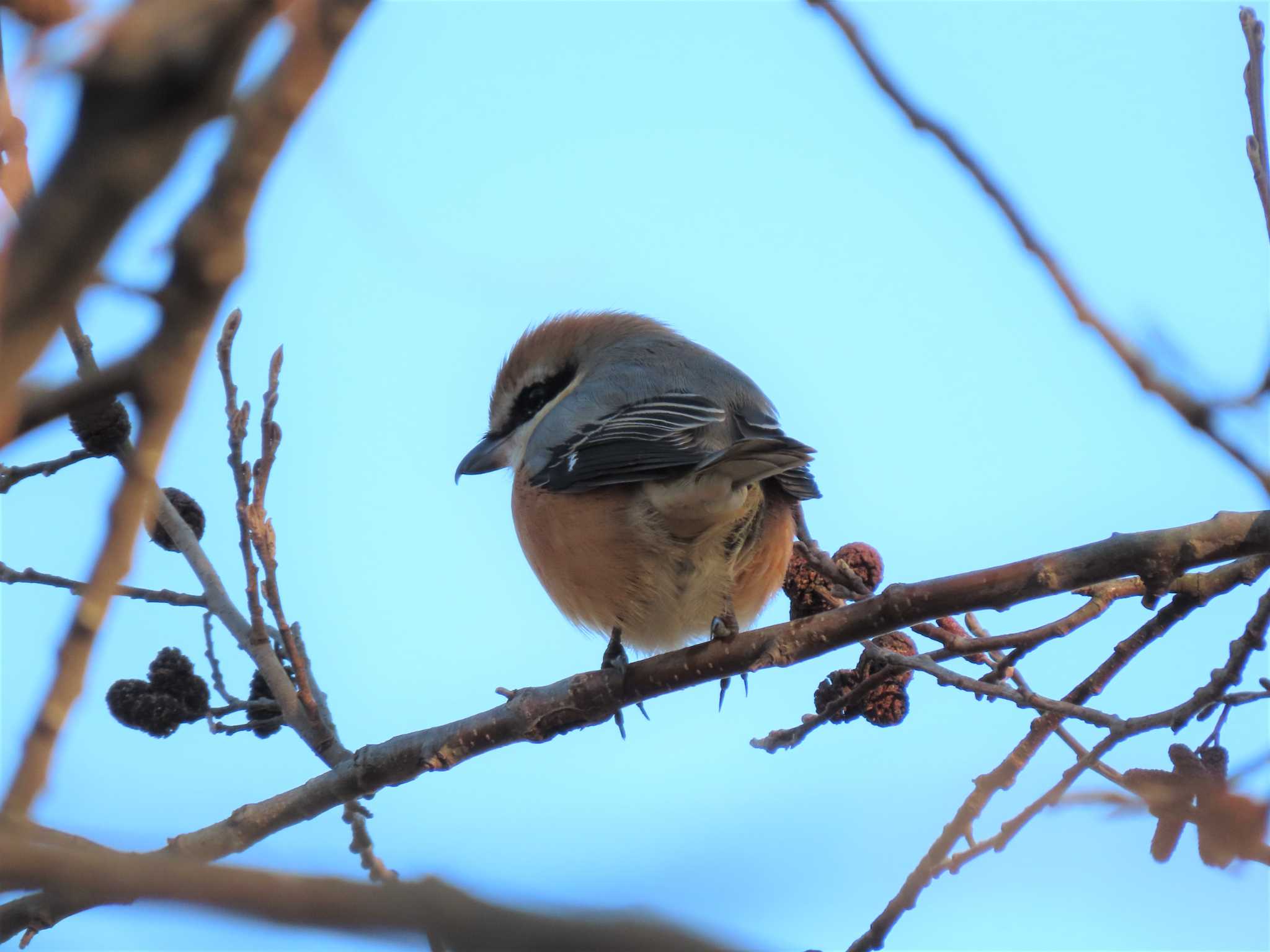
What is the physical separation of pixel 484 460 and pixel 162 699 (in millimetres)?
2051

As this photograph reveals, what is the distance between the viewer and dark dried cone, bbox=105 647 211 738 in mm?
3150

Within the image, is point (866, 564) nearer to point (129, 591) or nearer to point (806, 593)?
point (806, 593)

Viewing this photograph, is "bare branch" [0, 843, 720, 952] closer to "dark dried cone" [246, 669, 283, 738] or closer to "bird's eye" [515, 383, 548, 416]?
"dark dried cone" [246, 669, 283, 738]

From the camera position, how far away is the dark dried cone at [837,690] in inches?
118

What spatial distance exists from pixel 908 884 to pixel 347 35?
1813mm

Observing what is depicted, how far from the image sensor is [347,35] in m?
1.11

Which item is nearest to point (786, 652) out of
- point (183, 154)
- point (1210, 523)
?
point (1210, 523)

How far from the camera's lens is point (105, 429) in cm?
254

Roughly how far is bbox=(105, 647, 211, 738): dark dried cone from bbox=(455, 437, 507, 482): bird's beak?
6.31 ft

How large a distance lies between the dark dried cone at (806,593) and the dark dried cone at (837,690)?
256mm

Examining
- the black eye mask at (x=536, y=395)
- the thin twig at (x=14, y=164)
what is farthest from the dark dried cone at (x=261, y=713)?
the black eye mask at (x=536, y=395)

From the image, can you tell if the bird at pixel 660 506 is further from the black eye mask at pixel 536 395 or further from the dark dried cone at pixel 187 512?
the dark dried cone at pixel 187 512

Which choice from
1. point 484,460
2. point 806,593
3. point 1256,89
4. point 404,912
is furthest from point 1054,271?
point 484,460

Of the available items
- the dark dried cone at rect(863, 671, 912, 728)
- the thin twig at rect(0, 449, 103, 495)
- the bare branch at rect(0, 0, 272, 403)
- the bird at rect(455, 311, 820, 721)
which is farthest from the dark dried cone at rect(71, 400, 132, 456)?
the dark dried cone at rect(863, 671, 912, 728)
